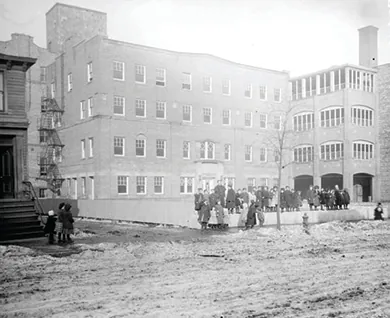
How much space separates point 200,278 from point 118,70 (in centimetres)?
2776

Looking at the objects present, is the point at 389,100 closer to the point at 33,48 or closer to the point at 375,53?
the point at 375,53

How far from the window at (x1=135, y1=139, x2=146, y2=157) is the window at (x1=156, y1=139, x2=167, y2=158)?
48.6 inches

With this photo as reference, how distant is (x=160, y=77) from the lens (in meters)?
38.0

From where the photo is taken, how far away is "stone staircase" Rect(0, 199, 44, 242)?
58.3 feet

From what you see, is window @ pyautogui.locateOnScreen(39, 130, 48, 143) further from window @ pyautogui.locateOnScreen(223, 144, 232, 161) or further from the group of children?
the group of children

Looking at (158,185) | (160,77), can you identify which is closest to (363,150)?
(158,185)

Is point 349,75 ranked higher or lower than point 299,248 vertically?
higher

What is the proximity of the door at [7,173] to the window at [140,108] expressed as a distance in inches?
644

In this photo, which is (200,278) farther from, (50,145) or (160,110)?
(50,145)

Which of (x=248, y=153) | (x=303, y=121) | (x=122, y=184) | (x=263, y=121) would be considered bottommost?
(x=122, y=184)

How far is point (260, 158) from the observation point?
43.9m

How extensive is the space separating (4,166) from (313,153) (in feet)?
109

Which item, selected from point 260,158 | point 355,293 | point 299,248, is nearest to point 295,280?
point 355,293

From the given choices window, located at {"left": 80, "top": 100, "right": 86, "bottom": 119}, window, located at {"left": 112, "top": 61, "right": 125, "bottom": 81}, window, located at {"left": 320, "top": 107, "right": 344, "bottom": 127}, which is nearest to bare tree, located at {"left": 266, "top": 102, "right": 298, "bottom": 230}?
window, located at {"left": 320, "top": 107, "right": 344, "bottom": 127}
